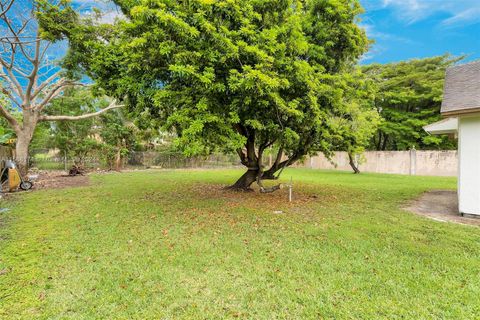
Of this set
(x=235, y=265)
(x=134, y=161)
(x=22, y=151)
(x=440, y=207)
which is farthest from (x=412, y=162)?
(x=22, y=151)

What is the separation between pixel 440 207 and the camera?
728 centimetres

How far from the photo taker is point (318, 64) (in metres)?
6.98

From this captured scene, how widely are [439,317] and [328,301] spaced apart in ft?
3.23

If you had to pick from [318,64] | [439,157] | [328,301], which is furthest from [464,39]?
[328,301]

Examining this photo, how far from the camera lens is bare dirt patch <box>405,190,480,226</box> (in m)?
5.98

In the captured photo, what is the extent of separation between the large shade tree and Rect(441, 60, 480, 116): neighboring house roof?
2.18 meters

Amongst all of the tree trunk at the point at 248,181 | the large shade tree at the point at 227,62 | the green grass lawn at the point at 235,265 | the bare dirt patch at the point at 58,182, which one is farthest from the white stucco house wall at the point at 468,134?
the bare dirt patch at the point at 58,182

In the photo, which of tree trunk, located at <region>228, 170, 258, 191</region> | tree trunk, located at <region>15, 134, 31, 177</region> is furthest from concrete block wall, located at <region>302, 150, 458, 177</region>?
tree trunk, located at <region>15, 134, 31, 177</region>

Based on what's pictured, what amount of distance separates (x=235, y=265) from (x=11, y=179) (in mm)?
9548

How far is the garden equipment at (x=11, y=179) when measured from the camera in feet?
30.8

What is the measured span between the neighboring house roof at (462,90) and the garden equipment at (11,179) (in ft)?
41.6

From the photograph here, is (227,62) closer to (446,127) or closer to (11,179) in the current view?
(446,127)

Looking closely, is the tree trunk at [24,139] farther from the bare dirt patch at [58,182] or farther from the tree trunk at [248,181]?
the tree trunk at [248,181]

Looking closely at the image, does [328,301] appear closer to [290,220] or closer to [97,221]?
[290,220]
